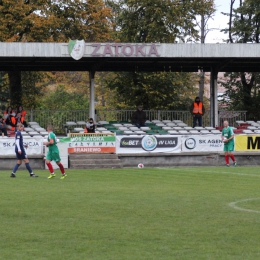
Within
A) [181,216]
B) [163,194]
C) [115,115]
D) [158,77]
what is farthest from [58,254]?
[158,77]

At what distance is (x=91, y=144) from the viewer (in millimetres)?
29234

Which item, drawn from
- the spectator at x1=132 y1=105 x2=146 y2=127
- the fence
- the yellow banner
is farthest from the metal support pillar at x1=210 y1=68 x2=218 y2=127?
the yellow banner

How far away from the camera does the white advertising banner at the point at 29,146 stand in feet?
91.0

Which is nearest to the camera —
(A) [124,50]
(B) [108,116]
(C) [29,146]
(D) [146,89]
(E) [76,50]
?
(C) [29,146]

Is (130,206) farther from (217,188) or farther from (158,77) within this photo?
(158,77)

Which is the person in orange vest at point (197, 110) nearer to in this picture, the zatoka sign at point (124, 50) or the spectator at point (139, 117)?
the spectator at point (139, 117)

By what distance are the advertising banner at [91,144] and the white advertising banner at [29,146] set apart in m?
1.24

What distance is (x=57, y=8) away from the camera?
147 ft

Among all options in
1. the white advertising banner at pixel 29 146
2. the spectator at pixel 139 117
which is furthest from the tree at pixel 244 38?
the white advertising banner at pixel 29 146

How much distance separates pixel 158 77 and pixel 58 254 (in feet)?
122

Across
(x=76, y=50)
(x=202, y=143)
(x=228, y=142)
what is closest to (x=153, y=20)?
(x=76, y=50)

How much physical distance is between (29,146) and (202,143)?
7812mm

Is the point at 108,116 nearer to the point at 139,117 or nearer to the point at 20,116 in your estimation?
the point at 139,117

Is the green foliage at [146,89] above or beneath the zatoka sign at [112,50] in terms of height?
beneath
